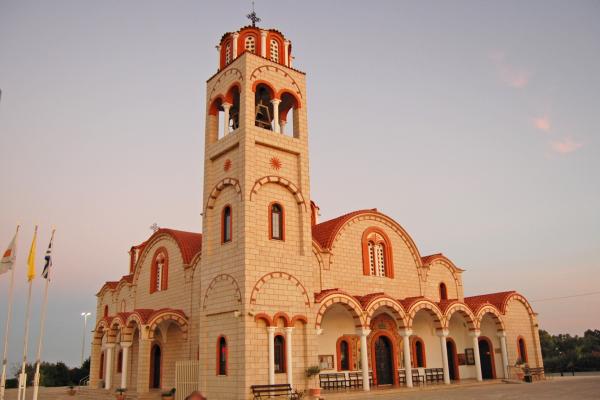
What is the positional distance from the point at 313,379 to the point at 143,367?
819 cm

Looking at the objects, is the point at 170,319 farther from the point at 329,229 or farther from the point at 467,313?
the point at 467,313

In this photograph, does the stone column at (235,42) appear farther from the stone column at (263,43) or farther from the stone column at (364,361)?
the stone column at (364,361)

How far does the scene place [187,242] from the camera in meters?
25.0

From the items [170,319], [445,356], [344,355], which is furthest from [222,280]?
[445,356]

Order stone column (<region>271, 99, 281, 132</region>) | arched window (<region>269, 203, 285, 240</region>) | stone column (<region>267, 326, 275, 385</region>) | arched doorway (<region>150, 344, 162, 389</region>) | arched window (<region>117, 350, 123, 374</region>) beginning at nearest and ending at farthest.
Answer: stone column (<region>267, 326, 275, 385</region>) → arched window (<region>269, 203, 285, 240</region>) → stone column (<region>271, 99, 281, 132</region>) → arched doorway (<region>150, 344, 162, 389</region>) → arched window (<region>117, 350, 123, 374</region>)

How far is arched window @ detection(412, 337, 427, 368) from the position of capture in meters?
24.2

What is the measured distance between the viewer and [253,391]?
1616 centimetres

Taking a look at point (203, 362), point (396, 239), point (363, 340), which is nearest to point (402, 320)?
point (363, 340)

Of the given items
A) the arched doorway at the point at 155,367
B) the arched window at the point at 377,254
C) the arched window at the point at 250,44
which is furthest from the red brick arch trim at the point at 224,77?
the arched doorway at the point at 155,367

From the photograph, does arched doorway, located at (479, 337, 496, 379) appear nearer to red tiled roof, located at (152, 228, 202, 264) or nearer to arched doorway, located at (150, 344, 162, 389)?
red tiled roof, located at (152, 228, 202, 264)

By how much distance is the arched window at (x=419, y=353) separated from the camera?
24.2 m

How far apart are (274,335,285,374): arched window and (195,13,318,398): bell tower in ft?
0.77

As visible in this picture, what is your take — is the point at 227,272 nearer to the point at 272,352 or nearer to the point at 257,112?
the point at 272,352

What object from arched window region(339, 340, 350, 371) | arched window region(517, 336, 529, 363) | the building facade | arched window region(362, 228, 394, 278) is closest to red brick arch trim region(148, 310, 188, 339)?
the building facade
